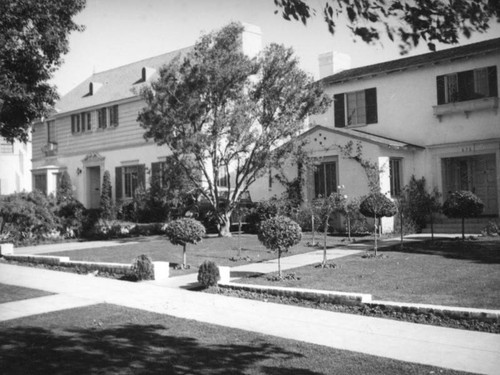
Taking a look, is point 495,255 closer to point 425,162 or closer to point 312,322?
point 312,322

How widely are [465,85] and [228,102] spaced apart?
34.3ft

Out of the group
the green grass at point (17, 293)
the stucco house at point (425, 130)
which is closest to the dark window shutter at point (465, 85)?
the stucco house at point (425, 130)

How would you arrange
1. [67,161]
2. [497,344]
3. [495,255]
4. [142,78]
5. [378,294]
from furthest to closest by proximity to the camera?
[67,161] < [142,78] < [495,255] < [378,294] < [497,344]

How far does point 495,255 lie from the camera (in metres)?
13.2

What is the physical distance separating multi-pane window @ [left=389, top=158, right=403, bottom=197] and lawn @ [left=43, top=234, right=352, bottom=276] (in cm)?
431

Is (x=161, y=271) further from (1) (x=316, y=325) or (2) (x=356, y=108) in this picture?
(2) (x=356, y=108)

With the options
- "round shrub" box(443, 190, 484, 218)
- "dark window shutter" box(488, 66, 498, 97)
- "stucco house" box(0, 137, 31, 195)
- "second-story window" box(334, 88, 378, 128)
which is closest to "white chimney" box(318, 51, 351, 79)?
"second-story window" box(334, 88, 378, 128)

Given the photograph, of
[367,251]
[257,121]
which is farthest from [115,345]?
[257,121]

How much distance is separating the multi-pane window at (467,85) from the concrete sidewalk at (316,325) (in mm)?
16487

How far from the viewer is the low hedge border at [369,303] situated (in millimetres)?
7039

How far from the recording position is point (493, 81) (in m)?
20.3

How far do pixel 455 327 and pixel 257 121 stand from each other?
15714mm

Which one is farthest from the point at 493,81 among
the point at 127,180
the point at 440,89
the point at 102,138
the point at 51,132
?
the point at 51,132

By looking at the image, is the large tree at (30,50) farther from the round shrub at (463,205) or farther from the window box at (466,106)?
the window box at (466,106)
